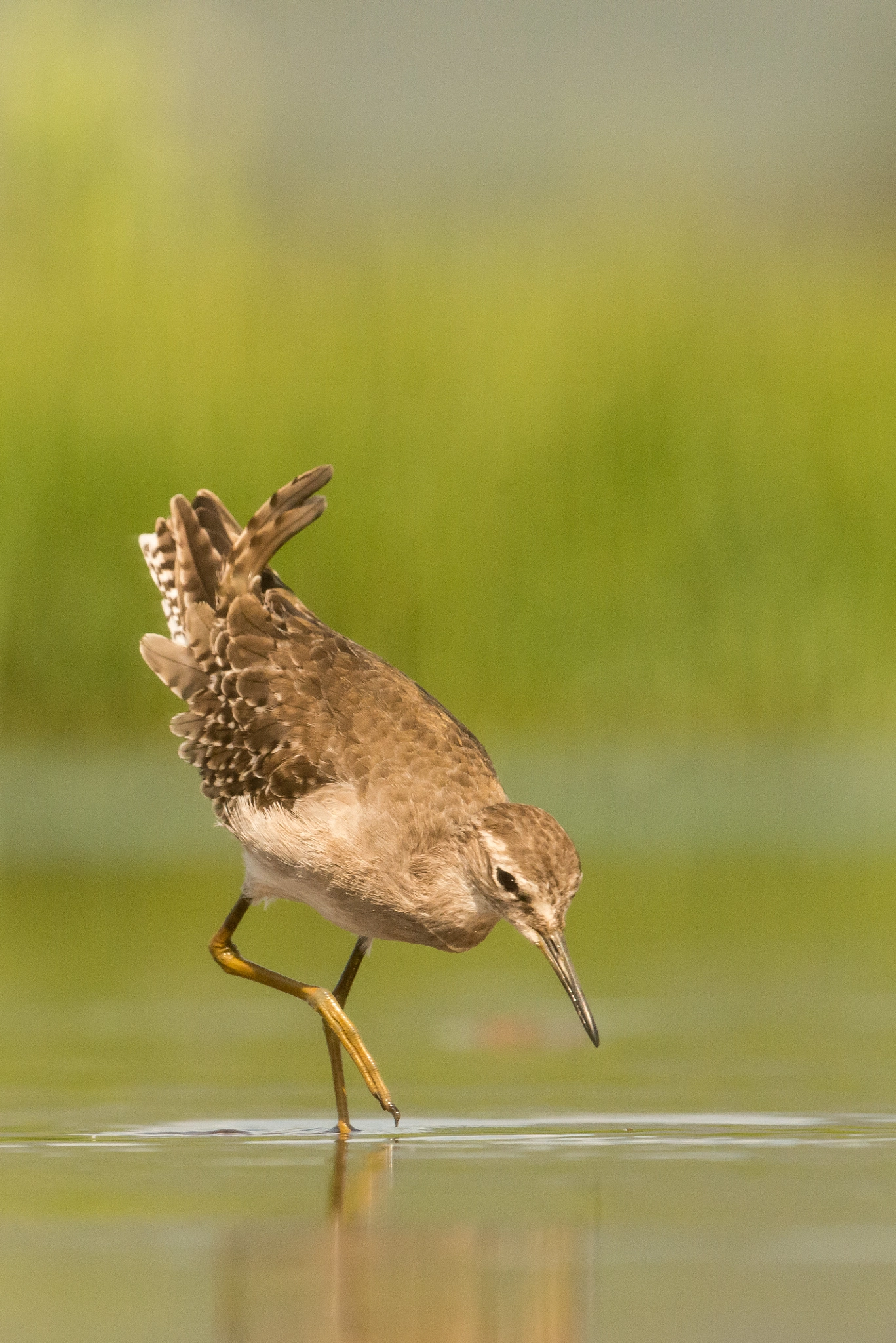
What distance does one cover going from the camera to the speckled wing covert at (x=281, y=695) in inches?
267

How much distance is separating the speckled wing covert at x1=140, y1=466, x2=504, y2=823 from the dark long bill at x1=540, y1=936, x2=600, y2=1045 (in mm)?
581

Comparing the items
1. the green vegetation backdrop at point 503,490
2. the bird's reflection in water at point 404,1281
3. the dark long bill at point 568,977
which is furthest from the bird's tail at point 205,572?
the green vegetation backdrop at point 503,490

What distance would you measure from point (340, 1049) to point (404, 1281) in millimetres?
2368

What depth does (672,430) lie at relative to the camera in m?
13.1

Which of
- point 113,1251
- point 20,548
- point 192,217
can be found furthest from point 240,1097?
point 192,217

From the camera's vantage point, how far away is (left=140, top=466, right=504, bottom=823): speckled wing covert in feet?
22.2

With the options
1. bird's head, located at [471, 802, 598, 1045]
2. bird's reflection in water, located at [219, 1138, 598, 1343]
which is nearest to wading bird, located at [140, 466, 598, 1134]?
bird's head, located at [471, 802, 598, 1045]

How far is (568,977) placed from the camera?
241 inches

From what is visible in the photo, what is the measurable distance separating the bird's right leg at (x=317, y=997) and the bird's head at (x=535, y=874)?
481 millimetres

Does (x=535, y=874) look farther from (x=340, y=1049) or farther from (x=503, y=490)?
(x=503, y=490)

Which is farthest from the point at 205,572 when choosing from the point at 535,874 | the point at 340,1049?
the point at 535,874

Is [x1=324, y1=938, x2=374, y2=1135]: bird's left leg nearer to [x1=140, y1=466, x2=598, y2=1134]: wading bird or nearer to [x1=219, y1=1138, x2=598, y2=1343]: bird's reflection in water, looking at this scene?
[x1=140, y1=466, x2=598, y2=1134]: wading bird

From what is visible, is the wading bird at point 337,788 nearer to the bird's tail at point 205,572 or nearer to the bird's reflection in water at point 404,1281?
the bird's tail at point 205,572

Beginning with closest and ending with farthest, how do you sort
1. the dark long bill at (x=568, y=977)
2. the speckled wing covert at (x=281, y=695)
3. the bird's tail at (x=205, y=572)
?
the dark long bill at (x=568, y=977), the speckled wing covert at (x=281, y=695), the bird's tail at (x=205, y=572)
